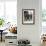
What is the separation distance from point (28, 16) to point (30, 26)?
396 millimetres

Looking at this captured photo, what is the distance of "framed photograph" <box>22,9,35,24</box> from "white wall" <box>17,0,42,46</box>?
12 centimetres

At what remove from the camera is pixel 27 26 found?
5.70m

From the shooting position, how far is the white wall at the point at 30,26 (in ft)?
18.5

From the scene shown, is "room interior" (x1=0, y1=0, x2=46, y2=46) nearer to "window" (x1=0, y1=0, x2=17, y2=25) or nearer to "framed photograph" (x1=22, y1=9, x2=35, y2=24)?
"framed photograph" (x1=22, y1=9, x2=35, y2=24)

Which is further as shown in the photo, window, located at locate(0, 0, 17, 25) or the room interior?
window, located at locate(0, 0, 17, 25)

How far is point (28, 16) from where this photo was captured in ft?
18.7

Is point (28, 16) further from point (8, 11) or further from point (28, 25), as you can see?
point (8, 11)

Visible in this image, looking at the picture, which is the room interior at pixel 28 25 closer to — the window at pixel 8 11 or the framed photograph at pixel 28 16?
the framed photograph at pixel 28 16

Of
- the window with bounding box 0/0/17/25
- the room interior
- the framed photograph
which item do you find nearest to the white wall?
the room interior

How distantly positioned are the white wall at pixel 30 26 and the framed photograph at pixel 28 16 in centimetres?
12

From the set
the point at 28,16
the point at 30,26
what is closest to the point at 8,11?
the point at 28,16

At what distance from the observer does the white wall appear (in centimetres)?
562

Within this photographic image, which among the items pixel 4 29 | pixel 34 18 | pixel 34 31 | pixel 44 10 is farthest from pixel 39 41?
pixel 4 29

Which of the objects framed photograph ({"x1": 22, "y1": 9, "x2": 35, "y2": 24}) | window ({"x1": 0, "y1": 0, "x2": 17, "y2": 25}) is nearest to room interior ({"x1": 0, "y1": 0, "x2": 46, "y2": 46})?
framed photograph ({"x1": 22, "y1": 9, "x2": 35, "y2": 24})
